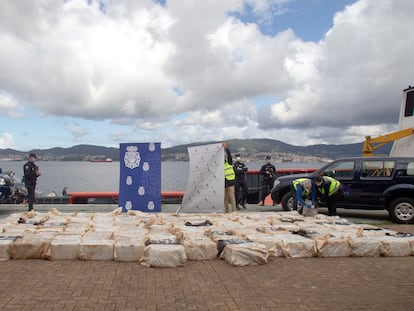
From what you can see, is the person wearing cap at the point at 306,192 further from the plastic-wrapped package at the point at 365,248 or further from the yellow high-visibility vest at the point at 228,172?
the plastic-wrapped package at the point at 365,248

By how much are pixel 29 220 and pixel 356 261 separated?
269 inches

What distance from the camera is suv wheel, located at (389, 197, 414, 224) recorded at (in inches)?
470

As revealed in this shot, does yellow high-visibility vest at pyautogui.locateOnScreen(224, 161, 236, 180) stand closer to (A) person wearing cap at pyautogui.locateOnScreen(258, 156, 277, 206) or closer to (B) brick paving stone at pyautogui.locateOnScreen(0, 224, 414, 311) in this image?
(A) person wearing cap at pyautogui.locateOnScreen(258, 156, 277, 206)

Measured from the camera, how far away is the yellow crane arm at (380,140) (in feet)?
59.1

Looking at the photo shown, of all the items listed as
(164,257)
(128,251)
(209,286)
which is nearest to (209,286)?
(209,286)

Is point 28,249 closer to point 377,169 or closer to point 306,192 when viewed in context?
point 306,192

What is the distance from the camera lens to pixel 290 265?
7.04 meters

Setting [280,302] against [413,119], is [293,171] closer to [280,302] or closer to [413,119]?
[413,119]

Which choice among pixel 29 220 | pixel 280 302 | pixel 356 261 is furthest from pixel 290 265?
pixel 29 220

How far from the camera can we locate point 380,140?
19.0m

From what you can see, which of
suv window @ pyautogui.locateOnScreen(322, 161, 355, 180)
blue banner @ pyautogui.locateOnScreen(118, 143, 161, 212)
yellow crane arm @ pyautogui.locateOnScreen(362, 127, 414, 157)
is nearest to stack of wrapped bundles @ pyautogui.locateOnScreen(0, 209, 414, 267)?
blue banner @ pyautogui.locateOnScreen(118, 143, 161, 212)

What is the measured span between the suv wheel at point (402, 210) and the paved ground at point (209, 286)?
500cm

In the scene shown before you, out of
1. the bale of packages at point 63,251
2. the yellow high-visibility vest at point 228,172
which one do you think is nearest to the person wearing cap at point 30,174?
Answer: the yellow high-visibility vest at point 228,172

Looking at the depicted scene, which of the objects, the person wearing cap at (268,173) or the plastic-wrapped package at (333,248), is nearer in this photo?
the plastic-wrapped package at (333,248)
